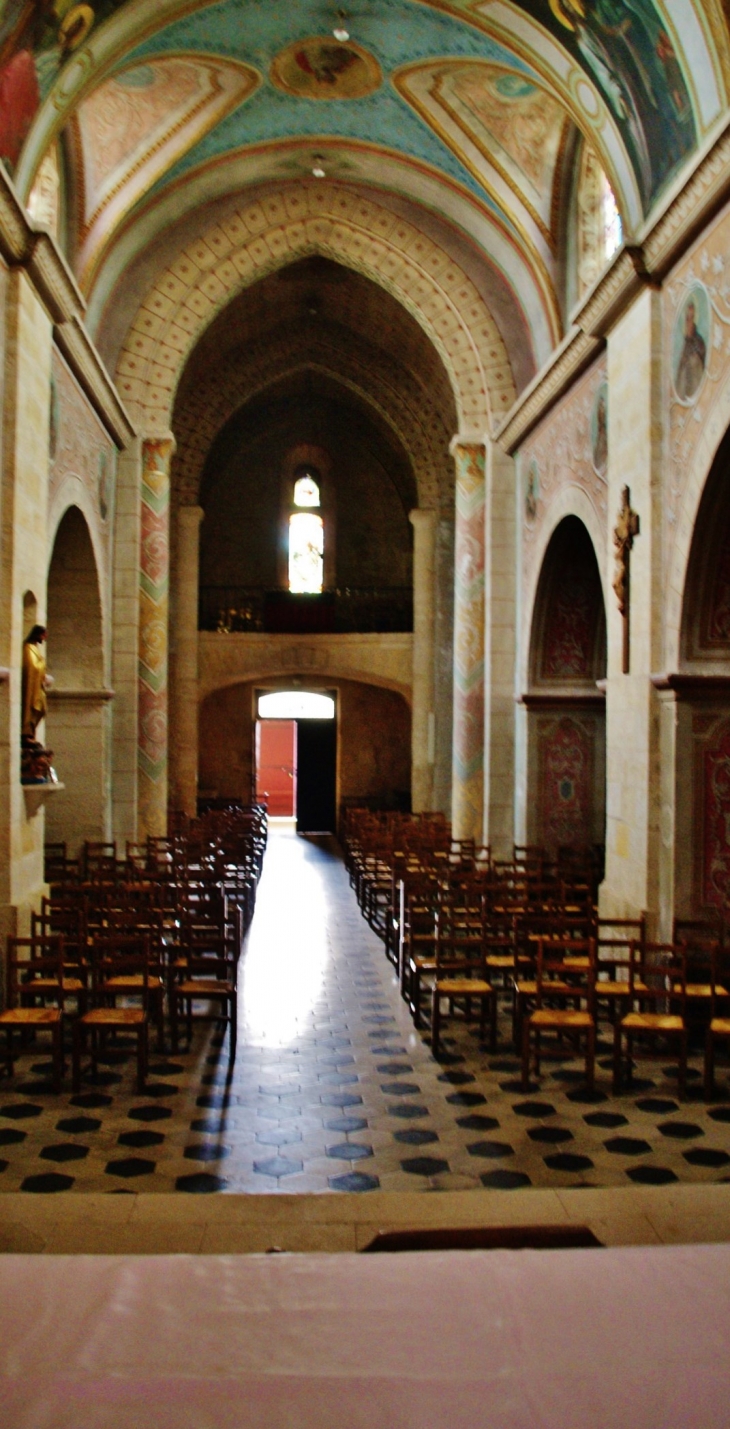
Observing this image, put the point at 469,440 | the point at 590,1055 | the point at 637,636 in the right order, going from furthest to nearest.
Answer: the point at 469,440
the point at 637,636
the point at 590,1055

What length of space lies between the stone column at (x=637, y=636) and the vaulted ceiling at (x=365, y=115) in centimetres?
134

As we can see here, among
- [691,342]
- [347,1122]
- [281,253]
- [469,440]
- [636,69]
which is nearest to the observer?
[347,1122]

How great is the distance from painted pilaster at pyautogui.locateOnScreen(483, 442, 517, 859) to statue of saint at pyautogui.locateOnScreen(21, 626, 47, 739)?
27.6 feet

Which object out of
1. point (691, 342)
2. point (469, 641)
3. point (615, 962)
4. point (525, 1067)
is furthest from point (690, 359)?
point (469, 641)

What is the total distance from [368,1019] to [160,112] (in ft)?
39.6

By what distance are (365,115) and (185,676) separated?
11955 mm

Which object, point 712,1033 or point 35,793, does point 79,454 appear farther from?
point 712,1033

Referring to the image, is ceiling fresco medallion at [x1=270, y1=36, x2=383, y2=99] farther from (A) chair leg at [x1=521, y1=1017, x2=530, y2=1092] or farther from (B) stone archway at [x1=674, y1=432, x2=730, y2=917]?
(A) chair leg at [x1=521, y1=1017, x2=530, y2=1092]

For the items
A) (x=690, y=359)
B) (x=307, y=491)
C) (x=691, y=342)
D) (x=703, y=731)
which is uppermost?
(x=307, y=491)

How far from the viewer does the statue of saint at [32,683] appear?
36.4 feet

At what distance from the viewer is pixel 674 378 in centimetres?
1037

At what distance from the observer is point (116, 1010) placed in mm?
7859

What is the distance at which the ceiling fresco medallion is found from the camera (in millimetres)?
14078

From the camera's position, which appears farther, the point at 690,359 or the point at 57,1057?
the point at 690,359
